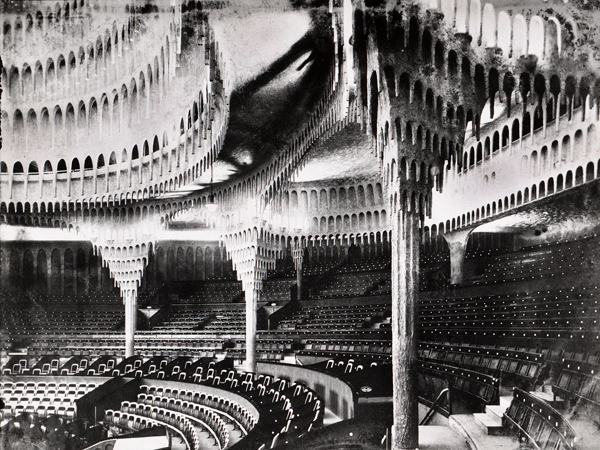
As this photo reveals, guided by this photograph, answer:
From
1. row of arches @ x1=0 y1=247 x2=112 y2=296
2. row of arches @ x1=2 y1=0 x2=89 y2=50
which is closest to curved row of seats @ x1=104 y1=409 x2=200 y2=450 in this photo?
row of arches @ x1=2 y1=0 x2=89 y2=50

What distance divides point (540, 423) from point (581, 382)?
124cm

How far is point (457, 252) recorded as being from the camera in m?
19.8

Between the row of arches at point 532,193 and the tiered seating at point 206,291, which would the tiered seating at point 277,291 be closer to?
the tiered seating at point 206,291

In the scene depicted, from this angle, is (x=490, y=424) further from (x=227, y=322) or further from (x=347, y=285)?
(x=227, y=322)

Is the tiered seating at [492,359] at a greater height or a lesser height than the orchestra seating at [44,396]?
greater

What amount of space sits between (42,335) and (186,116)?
14.8 m

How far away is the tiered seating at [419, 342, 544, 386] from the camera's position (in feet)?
32.3

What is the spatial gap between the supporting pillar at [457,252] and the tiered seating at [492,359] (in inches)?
196

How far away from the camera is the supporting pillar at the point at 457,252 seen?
19688mm

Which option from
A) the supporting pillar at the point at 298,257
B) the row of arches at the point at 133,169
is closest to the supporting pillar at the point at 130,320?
the row of arches at the point at 133,169

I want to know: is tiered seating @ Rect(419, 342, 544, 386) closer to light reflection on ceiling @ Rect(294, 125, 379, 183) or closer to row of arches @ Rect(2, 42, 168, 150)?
light reflection on ceiling @ Rect(294, 125, 379, 183)

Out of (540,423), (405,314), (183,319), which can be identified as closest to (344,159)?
(405,314)

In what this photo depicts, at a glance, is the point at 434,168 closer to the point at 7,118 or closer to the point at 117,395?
the point at 117,395

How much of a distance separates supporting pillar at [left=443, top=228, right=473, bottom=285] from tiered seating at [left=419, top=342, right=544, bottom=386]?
499 centimetres
